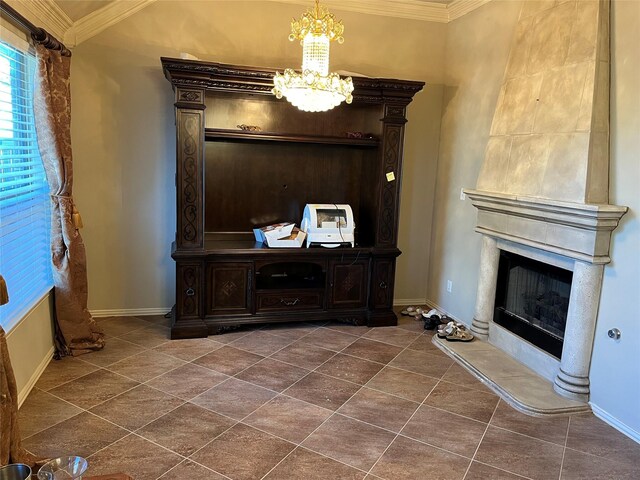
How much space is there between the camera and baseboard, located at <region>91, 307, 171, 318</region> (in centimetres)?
445

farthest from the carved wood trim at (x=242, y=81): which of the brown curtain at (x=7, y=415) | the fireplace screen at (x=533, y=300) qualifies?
the brown curtain at (x=7, y=415)

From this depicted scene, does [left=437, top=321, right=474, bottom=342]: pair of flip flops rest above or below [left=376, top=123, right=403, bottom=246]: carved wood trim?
below

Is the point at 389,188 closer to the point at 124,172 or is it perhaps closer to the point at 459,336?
the point at 459,336

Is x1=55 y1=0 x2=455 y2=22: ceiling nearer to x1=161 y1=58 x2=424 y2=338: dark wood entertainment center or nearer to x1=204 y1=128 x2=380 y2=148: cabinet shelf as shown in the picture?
x1=161 y1=58 x2=424 y2=338: dark wood entertainment center

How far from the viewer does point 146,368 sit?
3.43m

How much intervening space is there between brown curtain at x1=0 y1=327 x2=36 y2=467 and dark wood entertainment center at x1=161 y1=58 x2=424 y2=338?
1.97 meters

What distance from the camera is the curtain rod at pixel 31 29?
2.57 m

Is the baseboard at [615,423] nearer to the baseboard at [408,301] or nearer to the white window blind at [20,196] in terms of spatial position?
the baseboard at [408,301]

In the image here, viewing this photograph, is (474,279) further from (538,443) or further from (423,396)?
(538,443)

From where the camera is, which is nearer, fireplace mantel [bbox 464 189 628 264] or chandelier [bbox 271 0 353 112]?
chandelier [bbox 271 0 353 112]

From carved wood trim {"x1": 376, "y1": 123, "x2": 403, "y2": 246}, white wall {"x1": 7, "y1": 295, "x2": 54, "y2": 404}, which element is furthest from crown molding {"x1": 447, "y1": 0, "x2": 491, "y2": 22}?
white wall {"x1": 7, "y1": 295, "x2": 54, "y2": 404}

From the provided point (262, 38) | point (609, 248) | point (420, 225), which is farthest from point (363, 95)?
point (609, 248)

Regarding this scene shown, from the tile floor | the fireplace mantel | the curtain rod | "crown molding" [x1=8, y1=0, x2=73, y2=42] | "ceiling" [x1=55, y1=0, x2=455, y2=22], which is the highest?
"ceiling" [x1=55, y1=0, x2=455, y2=22]

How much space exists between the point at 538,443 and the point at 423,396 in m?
0.74
